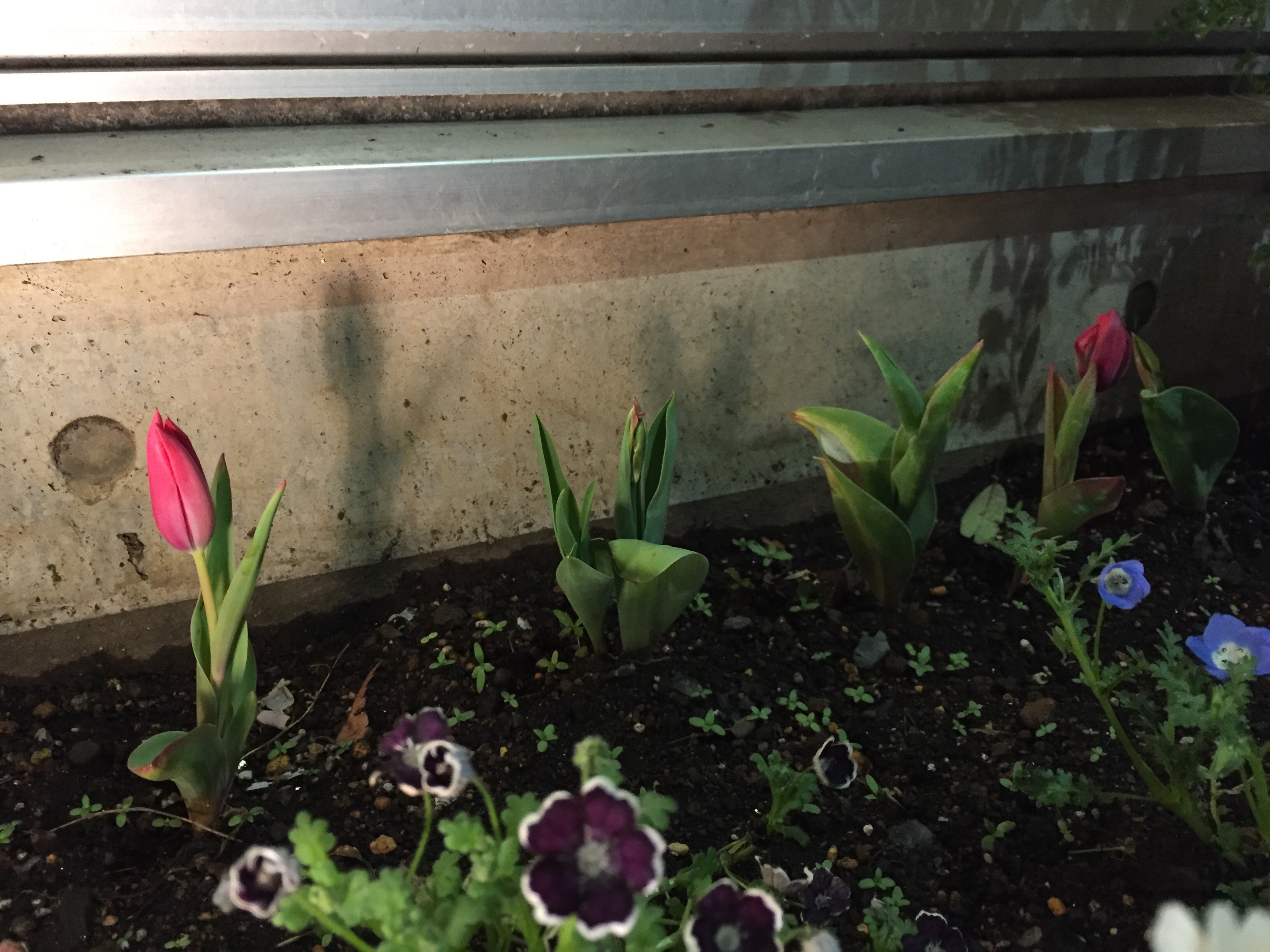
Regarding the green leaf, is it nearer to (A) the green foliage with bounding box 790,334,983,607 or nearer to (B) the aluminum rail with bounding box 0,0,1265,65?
(A) the green foliage with bounding box 790,334,983,607

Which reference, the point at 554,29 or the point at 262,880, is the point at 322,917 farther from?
the point at 554,29

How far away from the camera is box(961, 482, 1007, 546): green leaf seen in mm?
1419

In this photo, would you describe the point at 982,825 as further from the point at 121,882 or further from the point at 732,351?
the point at 121,882

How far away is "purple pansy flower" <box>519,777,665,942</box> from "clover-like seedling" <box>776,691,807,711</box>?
0.63m

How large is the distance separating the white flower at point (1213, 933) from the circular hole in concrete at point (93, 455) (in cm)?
112

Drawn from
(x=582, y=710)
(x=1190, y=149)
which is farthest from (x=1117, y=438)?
(x=582, y=710)

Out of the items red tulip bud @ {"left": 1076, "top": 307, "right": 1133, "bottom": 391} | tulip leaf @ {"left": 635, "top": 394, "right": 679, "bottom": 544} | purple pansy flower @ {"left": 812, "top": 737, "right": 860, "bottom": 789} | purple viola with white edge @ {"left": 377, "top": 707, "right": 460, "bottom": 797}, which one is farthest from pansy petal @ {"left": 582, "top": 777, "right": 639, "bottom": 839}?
red tulip bud @ {"left": 1076, "top": 307, "right": 1133, "bottom": 391}

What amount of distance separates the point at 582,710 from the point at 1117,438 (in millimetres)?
1158

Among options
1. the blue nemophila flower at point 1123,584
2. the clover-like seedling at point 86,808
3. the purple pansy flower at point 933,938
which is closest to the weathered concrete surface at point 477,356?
the clover-like seedling at point 86,808

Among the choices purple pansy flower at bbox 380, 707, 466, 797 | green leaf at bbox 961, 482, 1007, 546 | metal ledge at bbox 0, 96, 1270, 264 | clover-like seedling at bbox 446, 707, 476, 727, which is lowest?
clover-like seedling at bbox 446, 707, 476, 727

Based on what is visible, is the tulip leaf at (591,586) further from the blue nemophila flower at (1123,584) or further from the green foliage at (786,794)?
the blue nemophila flower at (1123,584)

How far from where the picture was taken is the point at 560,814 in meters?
0.55

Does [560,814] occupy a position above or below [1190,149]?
below

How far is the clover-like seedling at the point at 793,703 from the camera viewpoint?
3.79ft
